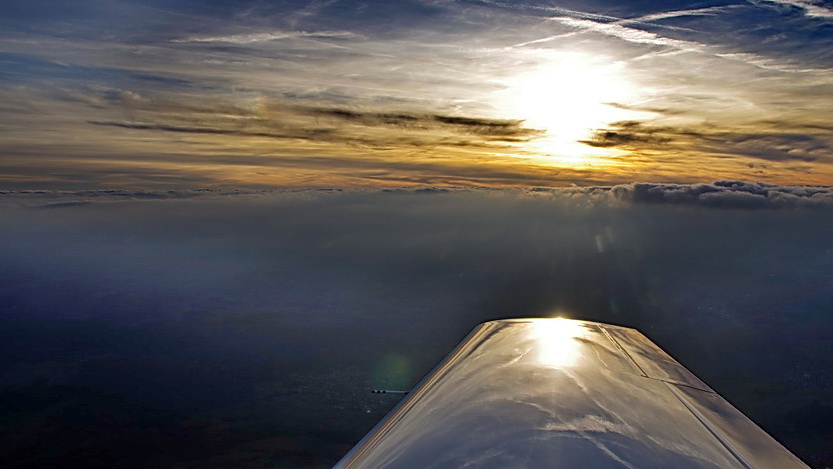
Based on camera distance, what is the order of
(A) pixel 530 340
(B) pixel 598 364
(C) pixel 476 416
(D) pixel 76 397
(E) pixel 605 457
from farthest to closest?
(D) pixel 76 397
(A) pixel 530 340
(B) pixel 598 364
(C) pixel 476 416
(E) pixel 605 457

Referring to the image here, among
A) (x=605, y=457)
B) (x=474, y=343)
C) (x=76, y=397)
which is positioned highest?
(x=605, y=457)

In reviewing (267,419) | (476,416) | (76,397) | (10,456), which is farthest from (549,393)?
(76,397)

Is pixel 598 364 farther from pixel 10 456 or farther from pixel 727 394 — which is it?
pixel 727 394

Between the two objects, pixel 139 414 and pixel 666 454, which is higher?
pixel 666 454

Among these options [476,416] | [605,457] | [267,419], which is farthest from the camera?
[267,419]

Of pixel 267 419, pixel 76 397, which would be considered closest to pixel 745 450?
pixel 267 419

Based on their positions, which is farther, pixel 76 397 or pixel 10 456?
pixel 76 397

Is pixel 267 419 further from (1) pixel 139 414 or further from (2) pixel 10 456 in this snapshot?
(2) pixel 10 456
